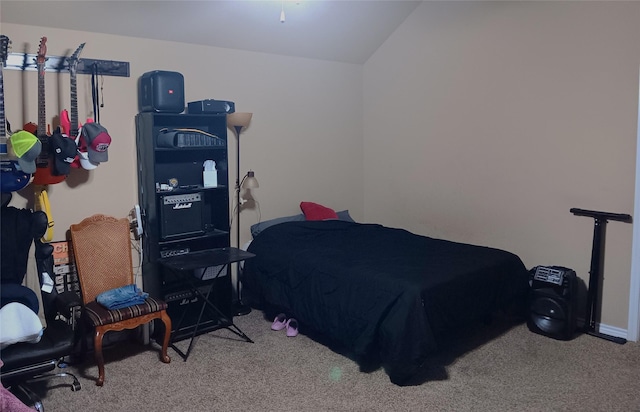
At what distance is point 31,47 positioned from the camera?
3.37m

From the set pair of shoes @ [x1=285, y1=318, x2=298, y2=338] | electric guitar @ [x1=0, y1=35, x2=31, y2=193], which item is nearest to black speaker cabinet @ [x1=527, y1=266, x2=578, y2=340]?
pair of shoes @ [x1=285, y1=318, x2=298, y2=338]

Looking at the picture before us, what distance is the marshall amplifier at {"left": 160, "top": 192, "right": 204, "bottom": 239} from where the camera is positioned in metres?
3.81

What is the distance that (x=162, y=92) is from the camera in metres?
3.64

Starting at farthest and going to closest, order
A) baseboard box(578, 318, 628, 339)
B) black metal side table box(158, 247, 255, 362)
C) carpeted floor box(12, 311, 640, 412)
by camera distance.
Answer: baseboard box(578, 318, 628, 339)
black metal side table box(158, 247, 255, 362)
carpeted floor box(12, 311, 640, 412)

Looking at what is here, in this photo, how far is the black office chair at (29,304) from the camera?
105 inches

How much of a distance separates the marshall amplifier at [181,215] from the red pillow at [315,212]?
1046mm

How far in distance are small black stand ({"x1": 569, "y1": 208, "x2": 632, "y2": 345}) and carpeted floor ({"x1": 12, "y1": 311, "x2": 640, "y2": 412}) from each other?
97mm

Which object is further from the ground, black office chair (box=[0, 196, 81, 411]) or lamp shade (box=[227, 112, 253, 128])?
lamp shade (box=[227, 112, 253, 128])

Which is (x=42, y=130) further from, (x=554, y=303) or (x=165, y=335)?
(x=554, y=303)

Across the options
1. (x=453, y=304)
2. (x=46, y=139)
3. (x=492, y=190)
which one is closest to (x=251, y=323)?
(x=453, y=304)

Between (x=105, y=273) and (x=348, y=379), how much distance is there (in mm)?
1749

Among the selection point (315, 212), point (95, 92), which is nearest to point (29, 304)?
point (95, 92)

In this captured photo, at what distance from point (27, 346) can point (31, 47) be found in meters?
1.85

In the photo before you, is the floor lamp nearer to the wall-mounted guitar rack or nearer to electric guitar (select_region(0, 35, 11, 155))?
the wall-mounted guitar rack
